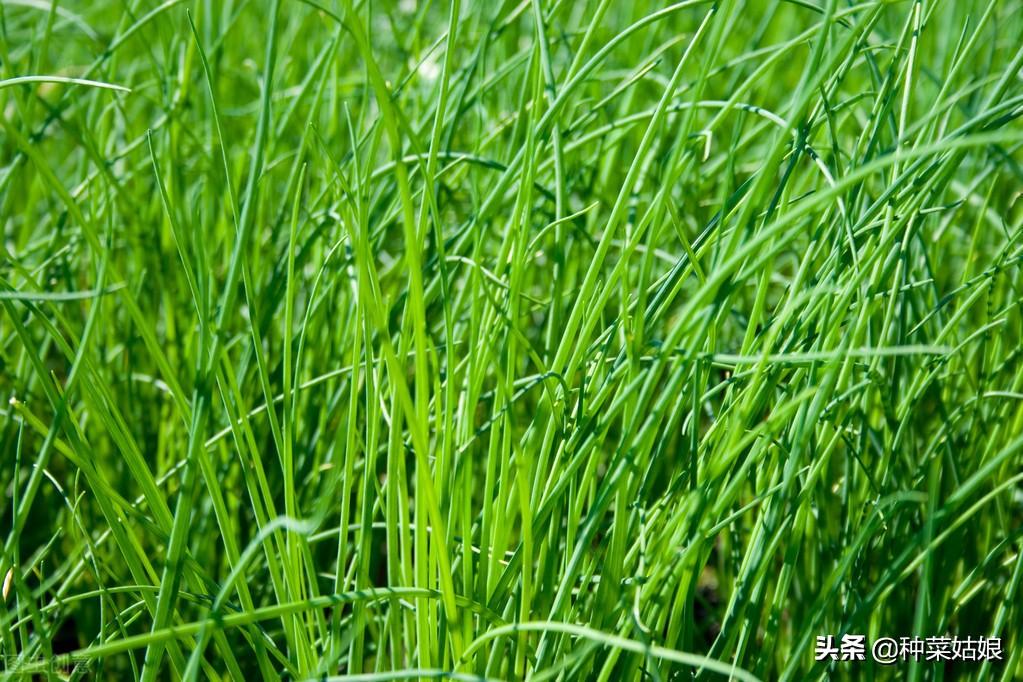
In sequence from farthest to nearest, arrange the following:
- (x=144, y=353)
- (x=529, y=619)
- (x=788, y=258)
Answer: (x=788, y=258) < (x=144, y=353) < (x=529, y=619)

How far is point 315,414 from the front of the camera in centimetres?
100

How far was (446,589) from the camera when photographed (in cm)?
61

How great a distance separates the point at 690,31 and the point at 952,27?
43cm

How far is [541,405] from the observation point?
0.69 metres

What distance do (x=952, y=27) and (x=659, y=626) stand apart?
3.88 ft

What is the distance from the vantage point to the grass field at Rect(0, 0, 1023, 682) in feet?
2.00

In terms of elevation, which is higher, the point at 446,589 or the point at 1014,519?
the point at 446,589

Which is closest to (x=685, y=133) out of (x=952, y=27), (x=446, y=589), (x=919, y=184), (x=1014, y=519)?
(x=919, y=184)

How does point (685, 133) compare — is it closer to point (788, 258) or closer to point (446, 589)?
point (446, 589)

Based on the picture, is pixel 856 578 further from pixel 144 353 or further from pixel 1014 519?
pixel 144 353

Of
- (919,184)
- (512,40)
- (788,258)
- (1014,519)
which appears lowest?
(1014,519)

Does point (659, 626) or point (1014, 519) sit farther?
point (1014, 519)

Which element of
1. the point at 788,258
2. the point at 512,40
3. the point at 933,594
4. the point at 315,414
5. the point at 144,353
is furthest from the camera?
the point at 512,40

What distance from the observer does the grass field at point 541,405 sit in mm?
611
